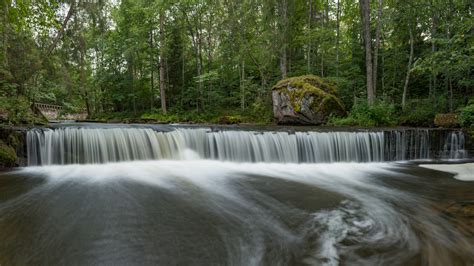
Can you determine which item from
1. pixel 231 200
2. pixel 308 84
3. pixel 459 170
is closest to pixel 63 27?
pixel 308 84

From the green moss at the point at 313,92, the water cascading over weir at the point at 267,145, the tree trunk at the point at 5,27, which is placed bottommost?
the water cascading over weir at the point at 267,145

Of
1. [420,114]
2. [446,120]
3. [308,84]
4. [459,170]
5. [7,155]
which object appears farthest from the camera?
[308,84]

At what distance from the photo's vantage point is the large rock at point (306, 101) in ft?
42.0

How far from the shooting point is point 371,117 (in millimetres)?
12164

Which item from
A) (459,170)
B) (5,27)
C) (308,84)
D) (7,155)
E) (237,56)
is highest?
(237,56)

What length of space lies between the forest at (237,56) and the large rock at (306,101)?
0.69 metres

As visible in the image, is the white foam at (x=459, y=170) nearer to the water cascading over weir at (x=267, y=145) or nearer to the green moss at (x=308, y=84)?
the water cascading over weir at (x=267, y=145)

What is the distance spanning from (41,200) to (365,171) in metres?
7.49

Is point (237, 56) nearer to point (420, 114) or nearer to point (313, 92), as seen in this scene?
point (313, 92)

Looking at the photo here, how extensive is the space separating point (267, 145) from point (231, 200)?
4.21 meters

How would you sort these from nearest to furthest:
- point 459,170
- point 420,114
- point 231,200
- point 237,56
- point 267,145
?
point 231,200
point 459,170
point 267,145
point 420,114
point 237,56

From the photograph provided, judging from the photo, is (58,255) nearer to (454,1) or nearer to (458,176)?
(458,176)

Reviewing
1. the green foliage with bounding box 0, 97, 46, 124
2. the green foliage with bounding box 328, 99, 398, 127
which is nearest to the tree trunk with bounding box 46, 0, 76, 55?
the green foliage with bounding box 0, 97, 46, 124

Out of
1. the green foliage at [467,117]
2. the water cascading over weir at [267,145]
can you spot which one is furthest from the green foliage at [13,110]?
the green foliage at [467,117]
